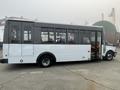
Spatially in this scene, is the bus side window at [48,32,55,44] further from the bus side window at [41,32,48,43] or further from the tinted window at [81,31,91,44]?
the tinted window at [81,31,91,44]

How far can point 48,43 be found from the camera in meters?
9.13

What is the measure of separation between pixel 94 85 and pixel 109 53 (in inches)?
258

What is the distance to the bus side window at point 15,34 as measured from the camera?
821 centimetres

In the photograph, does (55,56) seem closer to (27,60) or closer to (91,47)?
(27,60)

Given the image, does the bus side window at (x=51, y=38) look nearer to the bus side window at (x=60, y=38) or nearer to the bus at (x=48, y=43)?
the bus at (x=48, y=43)

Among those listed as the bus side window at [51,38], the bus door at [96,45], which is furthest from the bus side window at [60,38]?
the bus door at [96,45]

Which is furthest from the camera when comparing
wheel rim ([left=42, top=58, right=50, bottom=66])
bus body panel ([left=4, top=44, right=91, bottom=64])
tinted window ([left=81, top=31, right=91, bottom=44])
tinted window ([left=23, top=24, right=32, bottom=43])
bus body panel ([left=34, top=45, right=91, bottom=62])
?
tinted window ([left=81, top=31, right=91, bottom=44])

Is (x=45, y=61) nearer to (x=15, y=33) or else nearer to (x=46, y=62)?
(x=46, y=62)

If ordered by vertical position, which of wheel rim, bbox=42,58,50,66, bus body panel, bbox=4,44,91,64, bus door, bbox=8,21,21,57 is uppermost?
bus door, bbox=8,21,21,57

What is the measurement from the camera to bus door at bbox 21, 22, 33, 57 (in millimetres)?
8461

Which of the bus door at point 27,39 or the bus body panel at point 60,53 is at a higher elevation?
the bus door at point 27,39

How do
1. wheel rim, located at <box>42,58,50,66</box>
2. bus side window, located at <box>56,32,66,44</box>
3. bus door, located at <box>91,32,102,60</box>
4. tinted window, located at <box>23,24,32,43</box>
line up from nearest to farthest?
1. tinted window, located at <box>23,24,32,43</box>
2. wheel rim, located at <box>42,58,50,66</box>
3. bus side window, located at <box>56,32,66,44</box>
4. bus door, located at <box>91,32,102,60</box>

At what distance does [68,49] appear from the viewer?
973 centimetres

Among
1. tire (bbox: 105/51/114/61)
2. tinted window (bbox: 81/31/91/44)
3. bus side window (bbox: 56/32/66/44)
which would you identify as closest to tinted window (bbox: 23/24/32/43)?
bus side window (bbox: 56/32/66/44)
